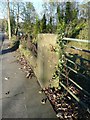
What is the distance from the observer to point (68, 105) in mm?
4258

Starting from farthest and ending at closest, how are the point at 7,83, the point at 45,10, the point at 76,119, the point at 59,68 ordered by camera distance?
the point at 45,10 → the point at 7,83 → the point at 59,68 → the point at 76,119

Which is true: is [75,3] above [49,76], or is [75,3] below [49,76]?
above

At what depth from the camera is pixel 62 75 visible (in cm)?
488

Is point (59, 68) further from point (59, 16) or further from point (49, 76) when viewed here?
point (59, 16)

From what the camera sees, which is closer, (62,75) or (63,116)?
(63,116)

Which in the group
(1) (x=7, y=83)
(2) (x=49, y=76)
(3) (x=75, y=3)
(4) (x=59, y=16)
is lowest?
(1) (x=7, y=83)

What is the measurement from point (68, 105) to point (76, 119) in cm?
59

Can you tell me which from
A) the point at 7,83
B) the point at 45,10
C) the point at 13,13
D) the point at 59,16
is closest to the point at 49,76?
the point at 7,83

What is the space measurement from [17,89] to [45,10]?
2777cm

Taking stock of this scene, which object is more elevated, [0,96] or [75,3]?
[75,3]

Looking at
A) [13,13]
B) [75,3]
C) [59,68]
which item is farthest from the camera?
[13,13]

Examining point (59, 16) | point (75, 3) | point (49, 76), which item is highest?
point (75, 3)

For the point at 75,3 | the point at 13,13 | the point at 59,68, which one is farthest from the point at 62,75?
the point at 13,13

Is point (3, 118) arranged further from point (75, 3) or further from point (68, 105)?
point (75, 3)
